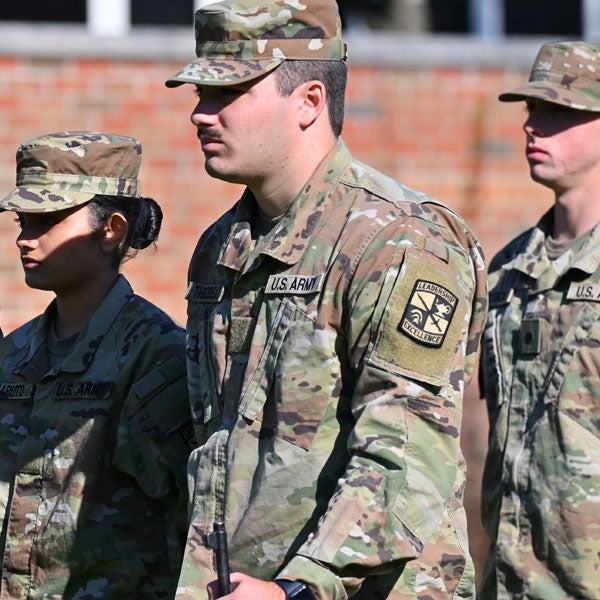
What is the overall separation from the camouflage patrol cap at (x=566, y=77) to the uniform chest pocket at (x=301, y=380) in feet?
7.30

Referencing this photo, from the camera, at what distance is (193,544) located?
3.69 m

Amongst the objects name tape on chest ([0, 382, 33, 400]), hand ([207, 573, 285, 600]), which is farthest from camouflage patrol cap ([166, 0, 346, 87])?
name tape on chest ([0, 382, 33, 400])

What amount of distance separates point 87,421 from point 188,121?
17.9 feet

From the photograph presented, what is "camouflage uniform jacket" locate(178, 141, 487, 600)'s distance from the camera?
337 centimetres

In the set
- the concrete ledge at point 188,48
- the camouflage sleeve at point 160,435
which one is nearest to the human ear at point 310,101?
the camouflage sleeve at point 160,435

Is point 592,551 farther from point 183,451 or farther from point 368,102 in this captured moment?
point 368,102

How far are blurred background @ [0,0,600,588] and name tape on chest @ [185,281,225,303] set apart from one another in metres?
5.11

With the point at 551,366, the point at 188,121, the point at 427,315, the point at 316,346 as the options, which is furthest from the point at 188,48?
the point at 427,315

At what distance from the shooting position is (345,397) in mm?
3574

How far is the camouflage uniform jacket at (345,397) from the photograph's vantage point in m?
3.37

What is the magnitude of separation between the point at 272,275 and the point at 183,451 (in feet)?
3.02

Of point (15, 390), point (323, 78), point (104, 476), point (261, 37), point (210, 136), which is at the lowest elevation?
point (104, 476)

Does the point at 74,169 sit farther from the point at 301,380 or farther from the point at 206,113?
the point at 301,380

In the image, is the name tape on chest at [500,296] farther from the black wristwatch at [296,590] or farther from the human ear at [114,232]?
the black wristwatch at [296,590]
